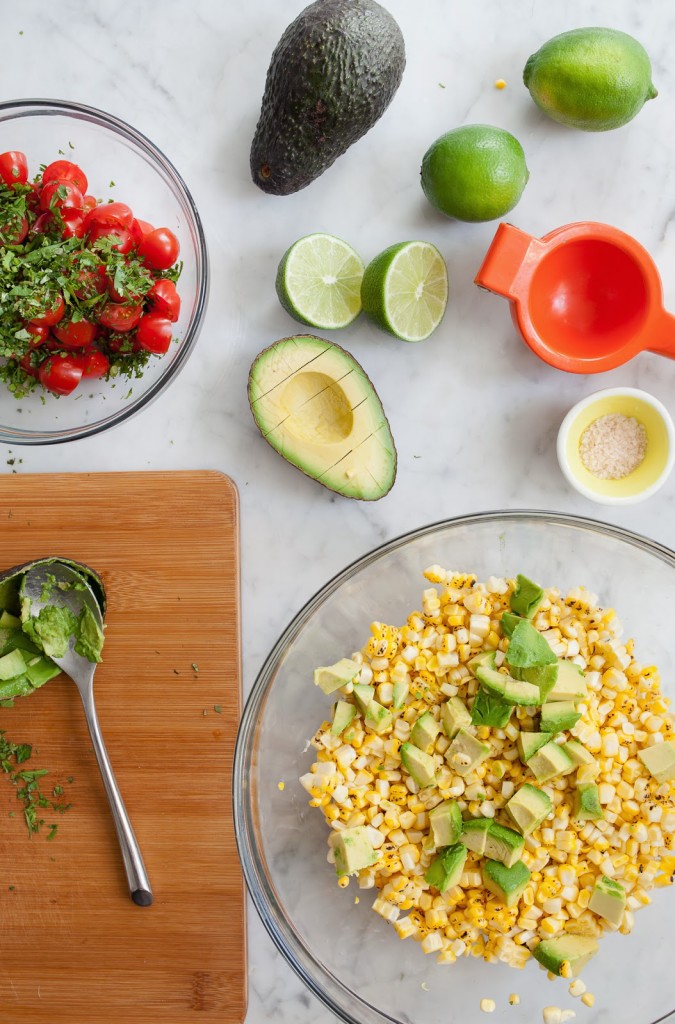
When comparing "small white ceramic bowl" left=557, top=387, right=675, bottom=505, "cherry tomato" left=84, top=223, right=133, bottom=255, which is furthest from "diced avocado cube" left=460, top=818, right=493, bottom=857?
"cherry tomato" left=84, top=223, right=133, bottom=255

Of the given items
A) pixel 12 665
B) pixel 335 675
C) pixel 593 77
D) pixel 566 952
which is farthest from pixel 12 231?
pixel 566 952

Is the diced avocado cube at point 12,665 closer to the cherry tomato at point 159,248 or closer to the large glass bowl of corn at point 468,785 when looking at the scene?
the large glass bowl of corn at point 468,785

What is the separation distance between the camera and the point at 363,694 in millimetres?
1298

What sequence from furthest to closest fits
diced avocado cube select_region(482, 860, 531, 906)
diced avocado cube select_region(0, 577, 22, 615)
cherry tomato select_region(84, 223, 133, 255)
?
diced avocado cube select_region(0, 577, 22, 615) → cherry tomato select_region(84, 223, 133, 255) → diced avocado cube select_region(482, 860, 531, 906)

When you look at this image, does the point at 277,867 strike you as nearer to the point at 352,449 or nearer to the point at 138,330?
the point at 352,449

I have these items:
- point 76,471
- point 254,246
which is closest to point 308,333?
point 254,246

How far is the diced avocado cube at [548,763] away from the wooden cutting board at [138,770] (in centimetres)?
54

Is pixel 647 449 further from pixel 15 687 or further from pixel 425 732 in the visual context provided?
pixel 15 687

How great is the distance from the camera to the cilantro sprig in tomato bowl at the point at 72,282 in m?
1.32

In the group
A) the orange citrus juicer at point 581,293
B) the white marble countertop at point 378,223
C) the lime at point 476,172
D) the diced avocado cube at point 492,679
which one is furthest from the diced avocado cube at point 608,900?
the lime at point 476,172

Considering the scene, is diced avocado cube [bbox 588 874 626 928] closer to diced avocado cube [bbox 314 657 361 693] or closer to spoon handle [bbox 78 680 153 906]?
diced avocado cube [bbox 314 657 361 693]

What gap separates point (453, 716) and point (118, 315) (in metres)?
0.83

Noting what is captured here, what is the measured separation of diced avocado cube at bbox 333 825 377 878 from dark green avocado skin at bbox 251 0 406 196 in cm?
106

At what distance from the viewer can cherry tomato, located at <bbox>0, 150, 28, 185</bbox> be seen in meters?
1.38
